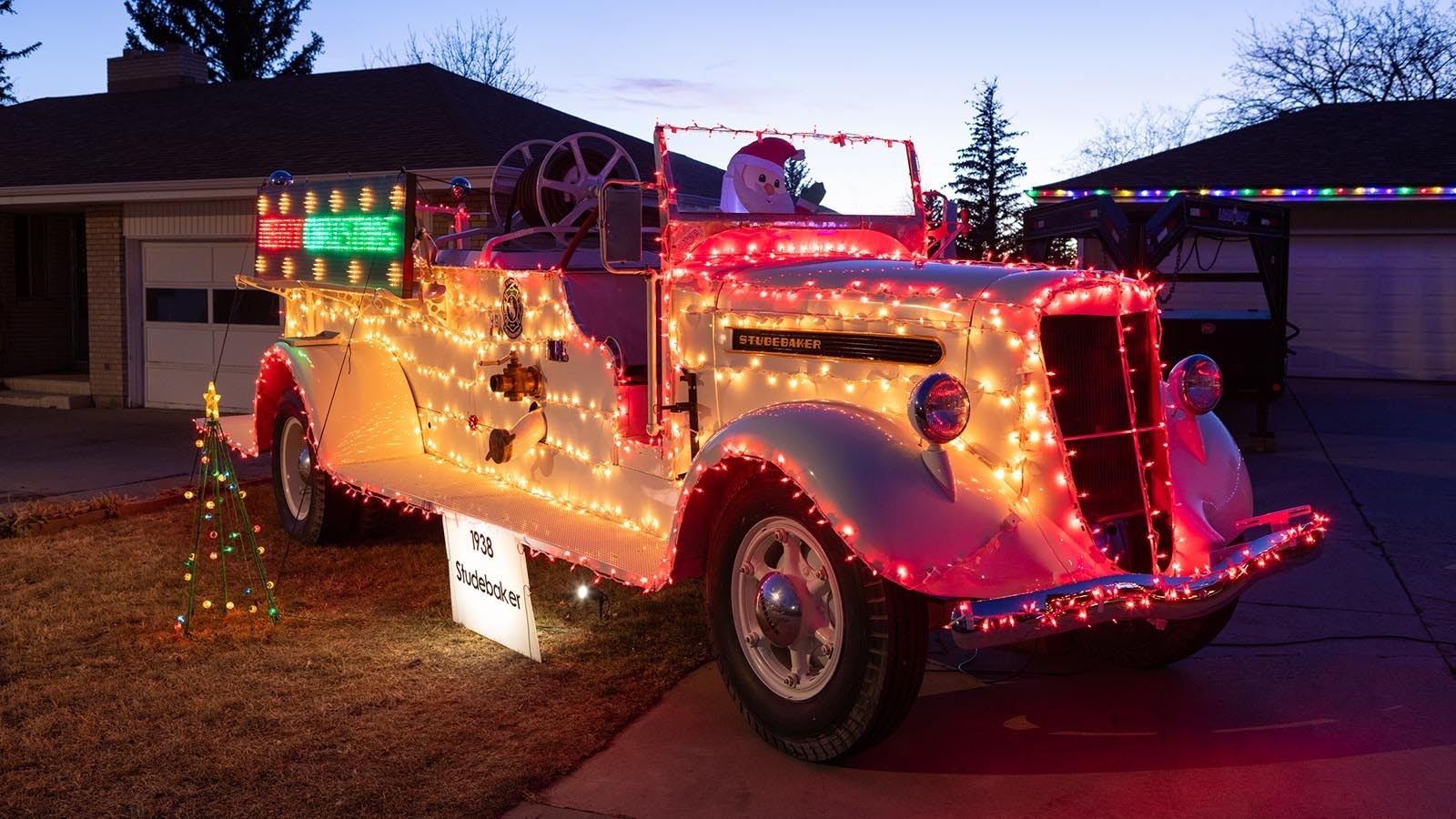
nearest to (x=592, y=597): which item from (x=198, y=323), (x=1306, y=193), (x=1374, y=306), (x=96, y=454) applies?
(x=96, y=454)

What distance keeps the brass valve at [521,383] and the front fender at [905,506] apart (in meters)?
2.03

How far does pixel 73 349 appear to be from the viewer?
18.5m

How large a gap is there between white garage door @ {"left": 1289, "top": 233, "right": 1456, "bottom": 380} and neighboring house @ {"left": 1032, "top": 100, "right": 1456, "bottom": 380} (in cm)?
1

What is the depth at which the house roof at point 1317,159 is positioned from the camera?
16938 millimetres

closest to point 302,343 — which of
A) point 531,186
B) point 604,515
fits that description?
point 531,186

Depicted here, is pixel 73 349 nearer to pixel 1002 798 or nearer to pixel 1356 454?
pixel 1356 454

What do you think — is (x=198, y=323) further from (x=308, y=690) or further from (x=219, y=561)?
(x=308, y=690)

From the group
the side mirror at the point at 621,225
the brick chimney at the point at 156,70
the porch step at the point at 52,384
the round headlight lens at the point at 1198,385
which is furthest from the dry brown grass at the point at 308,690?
the brick chimney at the point at 156,70

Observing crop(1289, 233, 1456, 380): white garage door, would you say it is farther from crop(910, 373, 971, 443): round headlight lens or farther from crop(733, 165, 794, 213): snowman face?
crop(910, 373, 971, 443): round headlight lens

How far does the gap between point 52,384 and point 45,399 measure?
45cm

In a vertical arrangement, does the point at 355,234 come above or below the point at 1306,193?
below

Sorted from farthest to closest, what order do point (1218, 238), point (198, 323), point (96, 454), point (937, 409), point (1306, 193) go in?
point (1306, 193) → point (198, 323) → point (1218, 238) → point (96, 454) → point (937, 409)

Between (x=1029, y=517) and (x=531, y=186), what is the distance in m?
3.86

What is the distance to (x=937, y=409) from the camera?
13.3 feet
